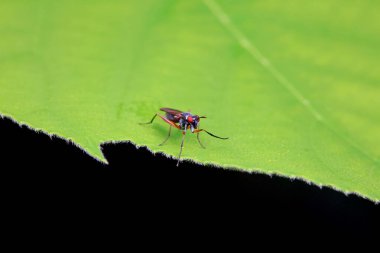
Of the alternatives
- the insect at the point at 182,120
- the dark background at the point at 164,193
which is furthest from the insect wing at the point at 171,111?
the dark background at the point at 164,193

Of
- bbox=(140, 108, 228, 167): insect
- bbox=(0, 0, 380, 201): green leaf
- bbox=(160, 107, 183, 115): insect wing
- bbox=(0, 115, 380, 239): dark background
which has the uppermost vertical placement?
bbox=(0, 0, 380, 201): green leaf

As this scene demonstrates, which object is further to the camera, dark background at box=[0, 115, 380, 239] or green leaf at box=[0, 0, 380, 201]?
dark background at box=[0, 115, 380, 239]

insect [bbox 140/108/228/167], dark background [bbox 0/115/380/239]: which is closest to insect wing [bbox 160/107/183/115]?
insect [bbox 140/108/228/167]

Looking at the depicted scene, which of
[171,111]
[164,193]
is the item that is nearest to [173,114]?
[171,111]

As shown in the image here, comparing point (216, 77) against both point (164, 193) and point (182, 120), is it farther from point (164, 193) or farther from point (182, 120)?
point (164, 193)

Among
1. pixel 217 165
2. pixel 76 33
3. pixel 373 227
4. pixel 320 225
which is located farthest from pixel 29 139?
pixel 373 227

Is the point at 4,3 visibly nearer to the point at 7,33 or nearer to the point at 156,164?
the point at 7,33

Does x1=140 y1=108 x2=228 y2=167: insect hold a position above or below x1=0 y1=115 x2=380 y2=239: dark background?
above

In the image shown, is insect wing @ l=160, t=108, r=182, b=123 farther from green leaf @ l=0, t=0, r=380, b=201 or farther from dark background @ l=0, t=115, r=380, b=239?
dark background @ l=0, t=115, r=380, b=239
